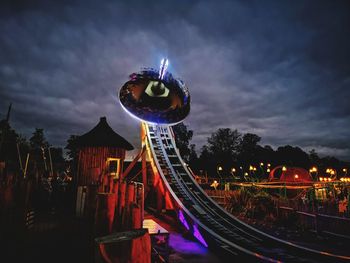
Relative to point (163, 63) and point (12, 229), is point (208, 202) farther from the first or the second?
point (163, 63)

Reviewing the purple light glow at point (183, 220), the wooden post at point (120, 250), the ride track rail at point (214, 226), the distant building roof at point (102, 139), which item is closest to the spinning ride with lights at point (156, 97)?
the ride track rail at point (214, 226)

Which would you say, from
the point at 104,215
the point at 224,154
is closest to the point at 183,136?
the point at 224,154

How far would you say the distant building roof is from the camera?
1548 centimetres

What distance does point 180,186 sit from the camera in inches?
406

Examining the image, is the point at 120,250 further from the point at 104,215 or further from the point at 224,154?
the point at 224,154

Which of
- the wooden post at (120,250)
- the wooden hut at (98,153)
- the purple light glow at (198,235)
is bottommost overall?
the purple light glow at (198,235)

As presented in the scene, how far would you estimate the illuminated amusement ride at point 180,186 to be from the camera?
21.2ft

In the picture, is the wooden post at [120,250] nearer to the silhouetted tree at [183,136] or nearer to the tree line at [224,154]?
the tree line at [224,154]

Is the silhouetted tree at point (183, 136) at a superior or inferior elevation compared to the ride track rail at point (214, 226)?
superior

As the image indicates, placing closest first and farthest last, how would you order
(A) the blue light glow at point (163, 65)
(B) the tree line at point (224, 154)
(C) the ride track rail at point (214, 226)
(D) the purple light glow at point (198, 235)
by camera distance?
1. (C) the ride track rail at point (214, 226)
2. (D) the purple light glow at point (198, 235)
3. (A) the blue light glow at point (163, 65)
4. (B) the tree line at point (224, 154)

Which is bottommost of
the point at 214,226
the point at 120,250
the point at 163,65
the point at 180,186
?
the point at 214,226

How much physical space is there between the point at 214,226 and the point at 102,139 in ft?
33.6

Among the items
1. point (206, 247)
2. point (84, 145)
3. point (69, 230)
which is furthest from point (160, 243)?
point (84, 145)

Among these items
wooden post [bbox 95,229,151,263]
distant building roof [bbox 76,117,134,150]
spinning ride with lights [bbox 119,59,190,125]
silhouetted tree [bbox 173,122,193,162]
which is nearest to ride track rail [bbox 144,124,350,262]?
spinning ride with lights [bbox 119,59,190,125]
